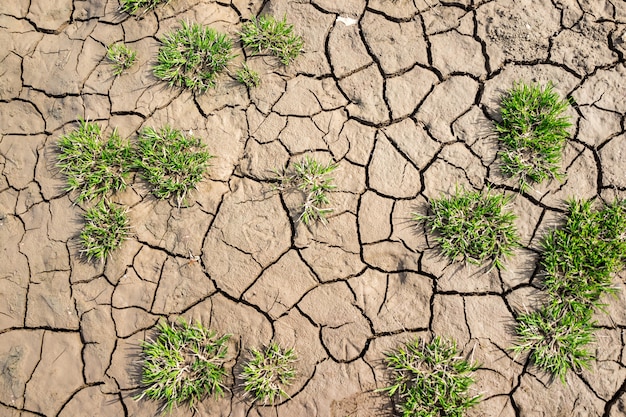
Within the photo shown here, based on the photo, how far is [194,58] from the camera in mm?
3090

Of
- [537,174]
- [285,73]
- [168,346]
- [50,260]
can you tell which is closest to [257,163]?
[285,73]

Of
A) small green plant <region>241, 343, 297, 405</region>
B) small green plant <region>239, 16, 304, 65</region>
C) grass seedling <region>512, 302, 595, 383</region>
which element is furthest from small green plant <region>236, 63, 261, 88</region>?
grass seedling <region>512, 302, 595, 383</region>

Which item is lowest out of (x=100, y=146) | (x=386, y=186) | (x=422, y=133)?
(x=386, y=186)

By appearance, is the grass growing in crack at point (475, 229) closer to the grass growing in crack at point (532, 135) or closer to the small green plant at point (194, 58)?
the grass growing in crack at point (532, 135)

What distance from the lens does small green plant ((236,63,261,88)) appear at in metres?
3.03

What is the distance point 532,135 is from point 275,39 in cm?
172

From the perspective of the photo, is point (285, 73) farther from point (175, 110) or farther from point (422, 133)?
point (422, 133)

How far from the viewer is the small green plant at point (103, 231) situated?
284 centimetres

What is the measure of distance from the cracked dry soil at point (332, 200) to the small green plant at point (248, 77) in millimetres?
47

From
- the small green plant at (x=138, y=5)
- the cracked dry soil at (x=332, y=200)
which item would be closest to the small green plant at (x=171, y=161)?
the cracked dry soil at (x=332, y=200)

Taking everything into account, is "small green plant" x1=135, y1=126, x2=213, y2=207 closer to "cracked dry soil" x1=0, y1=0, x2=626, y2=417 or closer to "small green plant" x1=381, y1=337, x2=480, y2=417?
"cracked dry soil" x1=0, y1=0, x2=626, y2=417

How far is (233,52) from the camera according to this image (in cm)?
313

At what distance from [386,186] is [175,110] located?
1463mm

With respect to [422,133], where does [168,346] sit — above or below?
below
